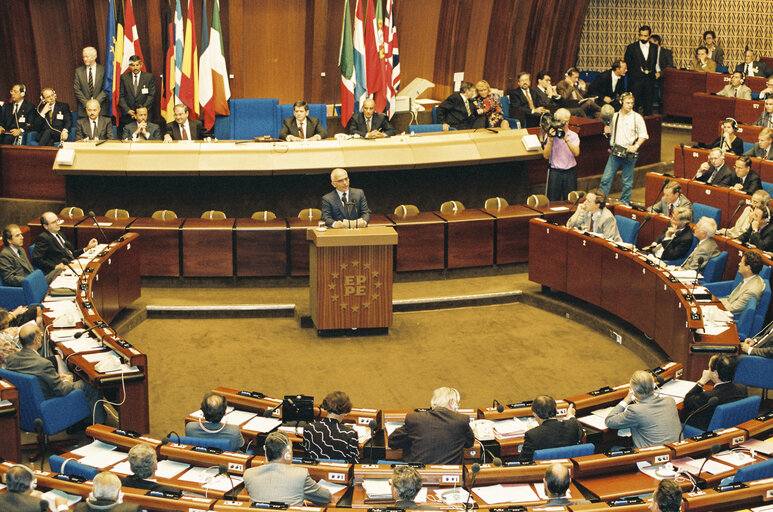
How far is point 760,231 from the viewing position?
9586 mm

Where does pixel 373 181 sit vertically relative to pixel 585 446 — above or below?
above

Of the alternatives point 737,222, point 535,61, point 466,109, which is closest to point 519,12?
point 535,61

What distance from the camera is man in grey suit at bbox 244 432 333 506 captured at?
5262mm

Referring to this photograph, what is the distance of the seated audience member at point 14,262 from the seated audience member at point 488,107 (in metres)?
6.01

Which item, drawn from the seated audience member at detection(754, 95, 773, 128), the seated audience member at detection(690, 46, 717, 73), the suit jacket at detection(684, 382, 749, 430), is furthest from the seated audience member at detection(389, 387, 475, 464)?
the seated audience member at detection(690, 46, 717, 73)

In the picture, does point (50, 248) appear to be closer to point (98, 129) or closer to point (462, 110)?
point (98, 129)

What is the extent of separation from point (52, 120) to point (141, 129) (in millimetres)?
1335

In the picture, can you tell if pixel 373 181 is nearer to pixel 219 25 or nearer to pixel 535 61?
pixel 219 25

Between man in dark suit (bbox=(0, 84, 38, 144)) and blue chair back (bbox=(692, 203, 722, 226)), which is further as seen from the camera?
man in dark suit (bbox=(0, 84, 38, 144))

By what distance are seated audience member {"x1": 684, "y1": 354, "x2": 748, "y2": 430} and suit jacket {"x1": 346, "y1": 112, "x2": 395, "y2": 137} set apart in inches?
261

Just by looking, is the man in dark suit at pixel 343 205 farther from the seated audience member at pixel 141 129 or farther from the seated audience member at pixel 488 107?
the seated audience member at pixel 488 107

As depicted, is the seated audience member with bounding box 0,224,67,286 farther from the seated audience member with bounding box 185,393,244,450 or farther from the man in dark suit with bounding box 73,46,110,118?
the man in dark suit with bounding box 73,46,110,118

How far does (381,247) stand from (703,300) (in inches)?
118

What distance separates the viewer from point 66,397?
23.2 ft
